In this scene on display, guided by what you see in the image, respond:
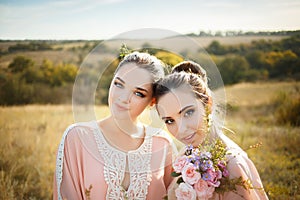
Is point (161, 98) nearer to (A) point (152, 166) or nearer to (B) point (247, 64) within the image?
(A) point (152, 166)

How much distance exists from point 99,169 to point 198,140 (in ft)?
2.18

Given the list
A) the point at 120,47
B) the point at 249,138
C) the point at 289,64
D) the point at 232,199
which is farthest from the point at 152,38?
the point at 289,64

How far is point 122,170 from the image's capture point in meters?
2.65

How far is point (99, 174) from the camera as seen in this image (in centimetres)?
258

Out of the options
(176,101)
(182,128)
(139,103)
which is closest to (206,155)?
(182,128)

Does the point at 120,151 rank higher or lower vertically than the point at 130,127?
lower

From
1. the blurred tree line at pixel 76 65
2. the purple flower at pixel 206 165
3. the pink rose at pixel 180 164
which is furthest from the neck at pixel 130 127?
the blurred tree line at pixel 76 65

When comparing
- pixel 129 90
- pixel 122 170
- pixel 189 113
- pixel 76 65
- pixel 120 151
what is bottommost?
pixel 122 170

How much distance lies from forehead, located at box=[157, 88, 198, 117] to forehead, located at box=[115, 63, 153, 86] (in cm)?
16

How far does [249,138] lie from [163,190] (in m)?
3.72

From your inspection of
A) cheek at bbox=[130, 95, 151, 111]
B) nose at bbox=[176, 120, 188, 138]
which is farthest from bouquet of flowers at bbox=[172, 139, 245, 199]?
cheek at bbox=[130, 95, 151, 111]

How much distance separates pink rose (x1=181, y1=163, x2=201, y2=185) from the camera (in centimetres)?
205

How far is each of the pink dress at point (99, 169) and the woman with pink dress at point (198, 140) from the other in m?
0.28

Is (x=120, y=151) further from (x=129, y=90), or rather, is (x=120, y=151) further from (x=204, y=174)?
(x=204, y=174)
